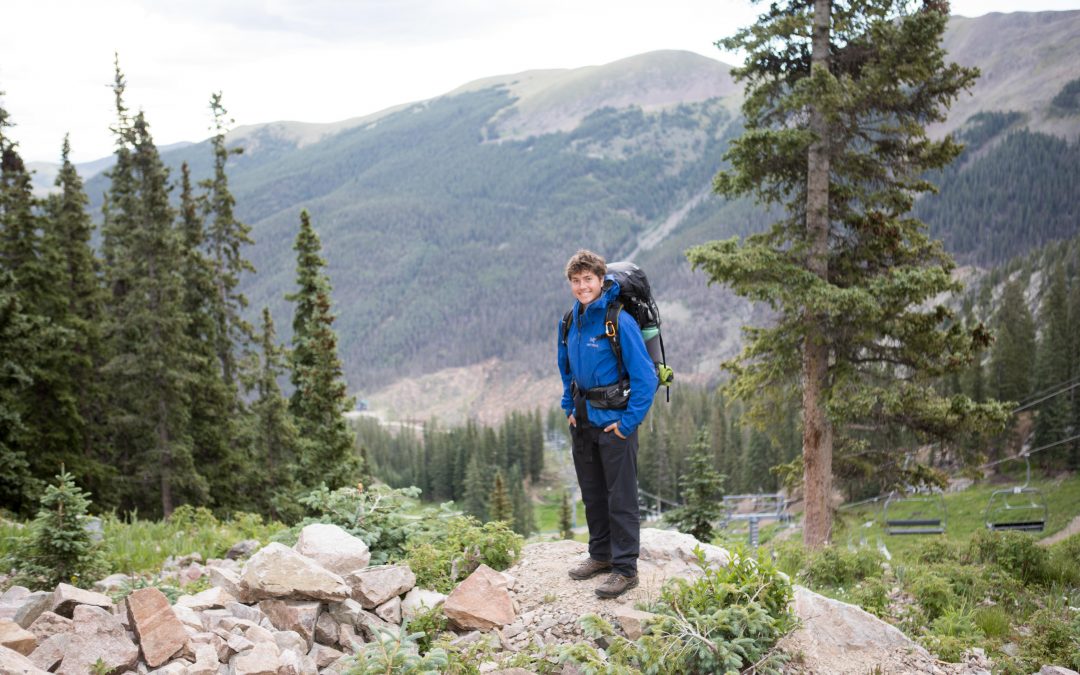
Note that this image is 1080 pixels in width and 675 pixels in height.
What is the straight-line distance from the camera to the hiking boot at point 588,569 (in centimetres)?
629

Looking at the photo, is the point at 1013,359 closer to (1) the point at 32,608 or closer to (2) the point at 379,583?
(2) the point at 379,583

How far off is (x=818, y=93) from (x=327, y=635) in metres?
11.3

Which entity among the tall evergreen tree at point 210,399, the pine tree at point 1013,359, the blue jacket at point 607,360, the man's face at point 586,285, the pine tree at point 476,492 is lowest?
the pine tree at point 476,492

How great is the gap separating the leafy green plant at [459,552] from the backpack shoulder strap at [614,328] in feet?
7.26

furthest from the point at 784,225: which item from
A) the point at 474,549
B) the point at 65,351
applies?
the point at 65,351

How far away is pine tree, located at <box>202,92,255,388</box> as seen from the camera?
2522 cm

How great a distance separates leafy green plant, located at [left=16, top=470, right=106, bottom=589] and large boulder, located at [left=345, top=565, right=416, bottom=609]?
2.53 meters

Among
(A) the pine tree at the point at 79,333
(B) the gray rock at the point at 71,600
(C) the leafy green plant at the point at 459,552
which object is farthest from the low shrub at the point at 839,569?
(A) the pine tree at the point at 79,333

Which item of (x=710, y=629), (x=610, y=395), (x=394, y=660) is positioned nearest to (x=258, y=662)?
(x=394, y=660)

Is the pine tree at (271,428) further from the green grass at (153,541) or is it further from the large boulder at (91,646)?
the large boulder at (91,646)

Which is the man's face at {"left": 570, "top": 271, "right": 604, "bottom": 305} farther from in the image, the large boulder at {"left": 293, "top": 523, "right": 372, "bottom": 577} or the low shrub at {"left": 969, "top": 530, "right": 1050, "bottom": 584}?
the low shrub at {"left": 969, "top": 530, "right": 1050, "bottom": 584}

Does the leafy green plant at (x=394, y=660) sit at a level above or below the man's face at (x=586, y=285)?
below

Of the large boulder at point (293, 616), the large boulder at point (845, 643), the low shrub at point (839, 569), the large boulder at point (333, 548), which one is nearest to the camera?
the large boulder at point (845, 643)

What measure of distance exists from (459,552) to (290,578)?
5.49ft
